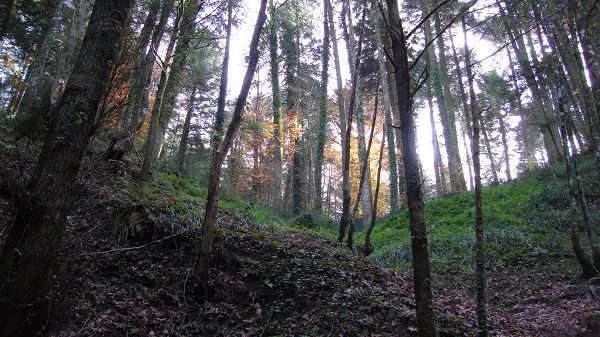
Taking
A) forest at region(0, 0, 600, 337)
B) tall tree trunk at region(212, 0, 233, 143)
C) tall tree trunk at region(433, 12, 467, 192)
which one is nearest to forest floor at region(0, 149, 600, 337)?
forest at region(0, 0, 600, 337)

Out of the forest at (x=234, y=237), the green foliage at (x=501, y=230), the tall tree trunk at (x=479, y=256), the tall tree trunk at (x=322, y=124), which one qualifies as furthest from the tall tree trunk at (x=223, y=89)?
the tall tree trunk at (x=479, y=256)

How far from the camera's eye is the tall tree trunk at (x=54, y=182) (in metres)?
3.22

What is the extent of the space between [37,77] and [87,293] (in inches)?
367

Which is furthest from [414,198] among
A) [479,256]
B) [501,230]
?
[501,230]

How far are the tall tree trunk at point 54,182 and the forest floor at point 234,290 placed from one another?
30cm

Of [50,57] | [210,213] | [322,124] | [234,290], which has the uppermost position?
[322,124]

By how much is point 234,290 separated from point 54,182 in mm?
3095

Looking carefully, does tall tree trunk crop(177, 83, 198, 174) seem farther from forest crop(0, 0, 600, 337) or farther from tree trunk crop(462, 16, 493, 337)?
tree trunk crop(462, 16, 493, 337)

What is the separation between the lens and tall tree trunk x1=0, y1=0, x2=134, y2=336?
3.22 m

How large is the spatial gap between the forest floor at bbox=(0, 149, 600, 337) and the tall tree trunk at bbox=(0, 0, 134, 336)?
0.30 m

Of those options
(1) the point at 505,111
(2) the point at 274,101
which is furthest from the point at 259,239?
(1) the point at 505,111

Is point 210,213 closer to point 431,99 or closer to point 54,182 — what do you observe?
point 54,182

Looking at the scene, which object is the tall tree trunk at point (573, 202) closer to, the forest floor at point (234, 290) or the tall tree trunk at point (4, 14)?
the forest floor at point (234, 290)

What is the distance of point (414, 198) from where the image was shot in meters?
3.37
